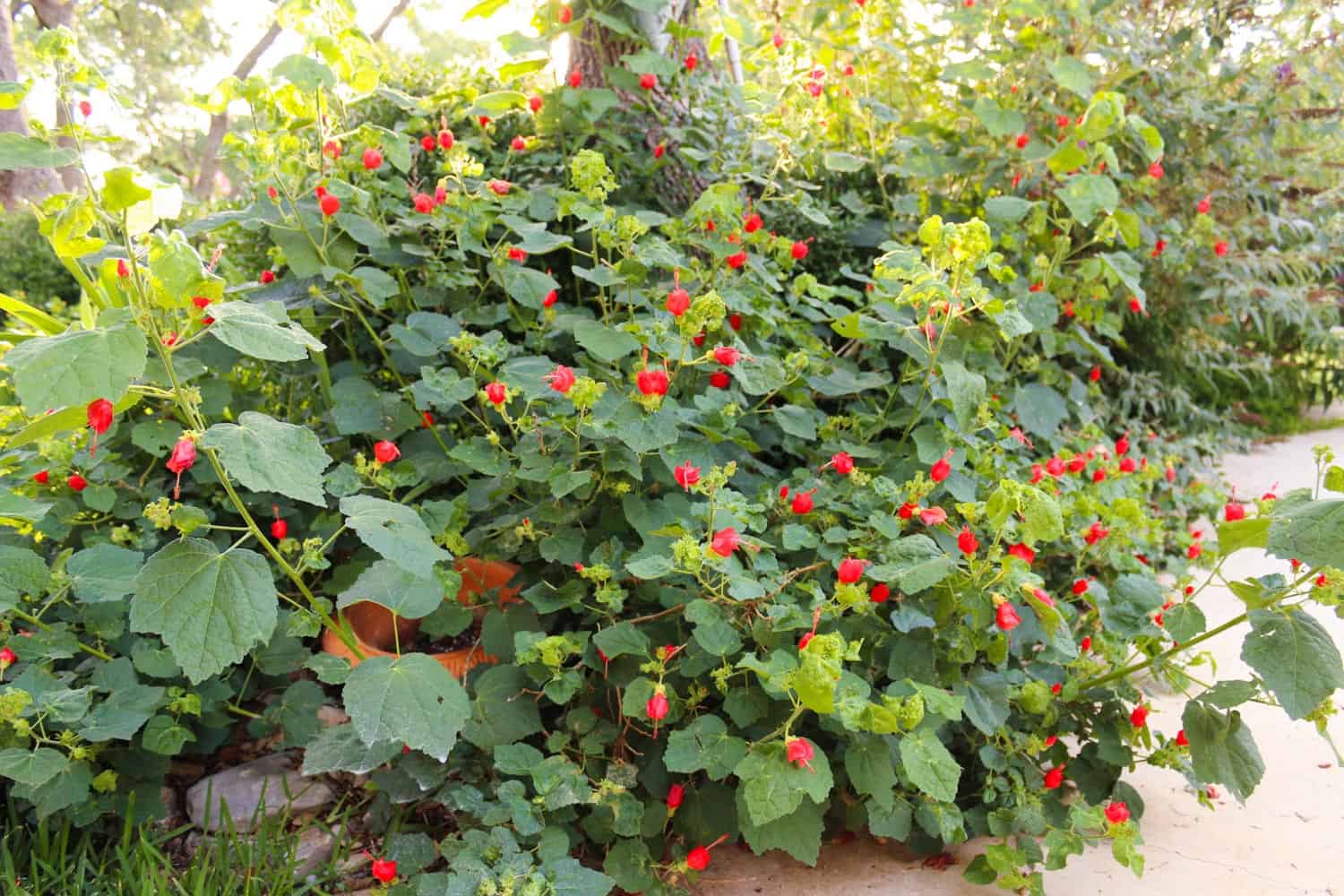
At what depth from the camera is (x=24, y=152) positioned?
1.26 metres

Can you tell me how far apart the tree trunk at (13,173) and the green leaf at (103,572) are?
5813 millimetres

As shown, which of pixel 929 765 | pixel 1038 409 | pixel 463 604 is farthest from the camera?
pixel 1038 409

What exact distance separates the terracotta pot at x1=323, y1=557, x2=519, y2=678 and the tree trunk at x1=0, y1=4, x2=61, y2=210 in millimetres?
5721

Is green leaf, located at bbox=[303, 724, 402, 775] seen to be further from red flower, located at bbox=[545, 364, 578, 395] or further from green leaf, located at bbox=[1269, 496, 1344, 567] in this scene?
green leaf, located at bbox=[1269, 496, 1344, 567]

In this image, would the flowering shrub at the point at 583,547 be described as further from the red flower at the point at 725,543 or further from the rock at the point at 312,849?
the rock at the point at 312,849

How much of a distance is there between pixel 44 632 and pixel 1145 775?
2.34 metres

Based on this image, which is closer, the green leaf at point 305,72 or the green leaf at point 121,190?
the green leaf at point 121,190

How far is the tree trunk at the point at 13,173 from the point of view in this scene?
6.25 metres

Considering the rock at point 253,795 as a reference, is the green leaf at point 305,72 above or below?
above

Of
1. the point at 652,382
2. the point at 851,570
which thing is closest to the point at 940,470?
the point at 851,570

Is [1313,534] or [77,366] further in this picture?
[1313,534]

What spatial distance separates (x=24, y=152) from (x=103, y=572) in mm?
714

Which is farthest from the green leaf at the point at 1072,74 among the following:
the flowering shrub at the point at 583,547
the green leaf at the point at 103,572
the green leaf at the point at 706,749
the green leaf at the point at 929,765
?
the green leaf at the point at 103,572

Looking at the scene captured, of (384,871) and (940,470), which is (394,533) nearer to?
(384,871)
